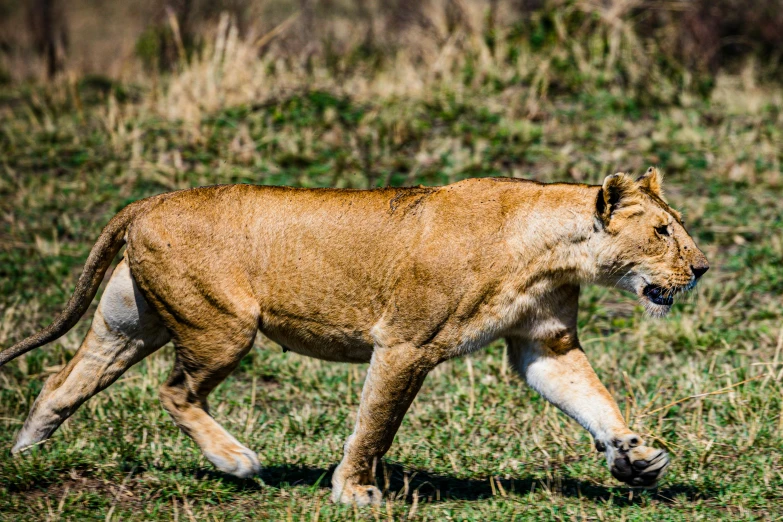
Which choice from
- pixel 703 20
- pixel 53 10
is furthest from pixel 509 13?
pixel 53 10

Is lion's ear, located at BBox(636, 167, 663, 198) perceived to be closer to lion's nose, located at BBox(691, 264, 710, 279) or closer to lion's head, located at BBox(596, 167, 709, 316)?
lion's head, located at BBox(596, 167, 709, 316)

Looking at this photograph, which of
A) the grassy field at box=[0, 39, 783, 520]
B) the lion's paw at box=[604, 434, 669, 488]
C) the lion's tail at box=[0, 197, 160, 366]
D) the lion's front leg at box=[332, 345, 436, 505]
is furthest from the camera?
the lion's tail at box=[0, 197, 160, 366]

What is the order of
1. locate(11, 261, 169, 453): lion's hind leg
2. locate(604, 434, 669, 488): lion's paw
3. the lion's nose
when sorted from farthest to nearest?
locate(11, 261, 169, 453): lion's hind leg, the lion's nose, locate(604, 434, 669, 488): lion's paw

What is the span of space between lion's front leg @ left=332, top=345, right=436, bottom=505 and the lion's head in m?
0.95

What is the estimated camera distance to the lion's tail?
4.68 m

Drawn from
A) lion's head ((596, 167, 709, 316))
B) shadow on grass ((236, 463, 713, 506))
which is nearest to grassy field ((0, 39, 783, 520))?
shadow on grass ((236, 463, 713, 506))

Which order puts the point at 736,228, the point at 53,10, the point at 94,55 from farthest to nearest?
1. the point at 94,55
2. the point at 53,10
3. the point at 736,228

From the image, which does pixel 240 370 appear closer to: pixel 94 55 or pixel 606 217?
pixel 606 217

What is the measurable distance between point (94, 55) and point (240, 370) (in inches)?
364

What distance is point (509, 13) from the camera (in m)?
11.3

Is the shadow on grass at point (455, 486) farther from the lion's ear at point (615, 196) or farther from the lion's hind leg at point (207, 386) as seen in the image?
the lion's ear at point (615, 196)

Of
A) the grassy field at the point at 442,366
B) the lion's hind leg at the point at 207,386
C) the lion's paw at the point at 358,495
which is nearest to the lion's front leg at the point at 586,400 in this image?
the grassy field at the point at 442,366

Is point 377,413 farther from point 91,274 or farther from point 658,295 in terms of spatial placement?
point 91,274

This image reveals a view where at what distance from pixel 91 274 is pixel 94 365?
17.3 inches
